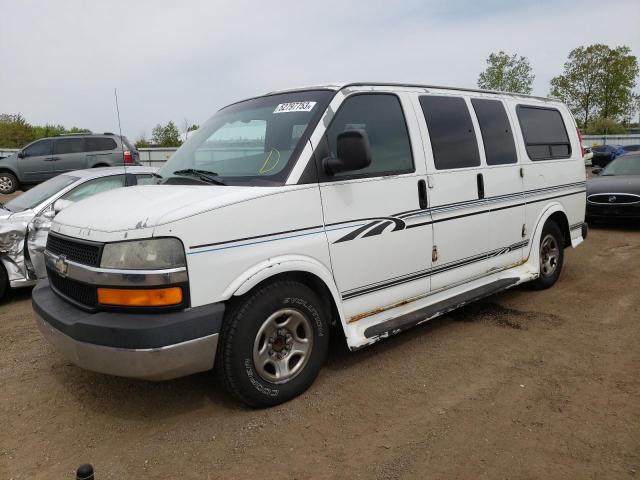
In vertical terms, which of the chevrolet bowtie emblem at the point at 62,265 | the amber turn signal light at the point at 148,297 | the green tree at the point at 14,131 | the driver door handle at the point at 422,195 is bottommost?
the amber turn signal light at the point at 148,297

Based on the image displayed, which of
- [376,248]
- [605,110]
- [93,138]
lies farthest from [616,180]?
[605,110]

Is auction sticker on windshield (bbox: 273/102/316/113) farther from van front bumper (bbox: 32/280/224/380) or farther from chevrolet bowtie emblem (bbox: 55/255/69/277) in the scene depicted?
chevrolet bowtie emblem (bbox: 55/255/69/277)

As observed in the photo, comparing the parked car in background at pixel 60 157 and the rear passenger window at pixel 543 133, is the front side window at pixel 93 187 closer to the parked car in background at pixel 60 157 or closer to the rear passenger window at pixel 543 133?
the rear passenger window at pixel 543 133

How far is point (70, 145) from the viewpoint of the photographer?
1552 centimetres

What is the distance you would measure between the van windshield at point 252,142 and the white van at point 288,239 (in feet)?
0.05

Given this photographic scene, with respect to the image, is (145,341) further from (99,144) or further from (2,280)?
(99,144)

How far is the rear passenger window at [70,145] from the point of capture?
15.5 meters

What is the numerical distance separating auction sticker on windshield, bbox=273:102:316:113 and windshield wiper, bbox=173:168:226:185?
0.69 m

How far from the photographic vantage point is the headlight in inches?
109

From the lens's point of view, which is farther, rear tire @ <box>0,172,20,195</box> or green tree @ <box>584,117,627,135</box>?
green tree @ <box>584,117,627,135</box>

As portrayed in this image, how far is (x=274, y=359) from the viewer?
323cm

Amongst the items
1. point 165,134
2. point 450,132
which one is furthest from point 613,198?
point 165,134

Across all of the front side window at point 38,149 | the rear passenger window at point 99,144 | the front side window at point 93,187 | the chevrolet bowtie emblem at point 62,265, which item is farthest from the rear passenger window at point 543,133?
the front side window at point 38,149

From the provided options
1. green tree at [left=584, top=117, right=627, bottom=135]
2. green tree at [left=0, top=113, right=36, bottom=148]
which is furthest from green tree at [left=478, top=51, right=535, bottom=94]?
green tree at [left=0, top=113, right=36, bottom=148]
